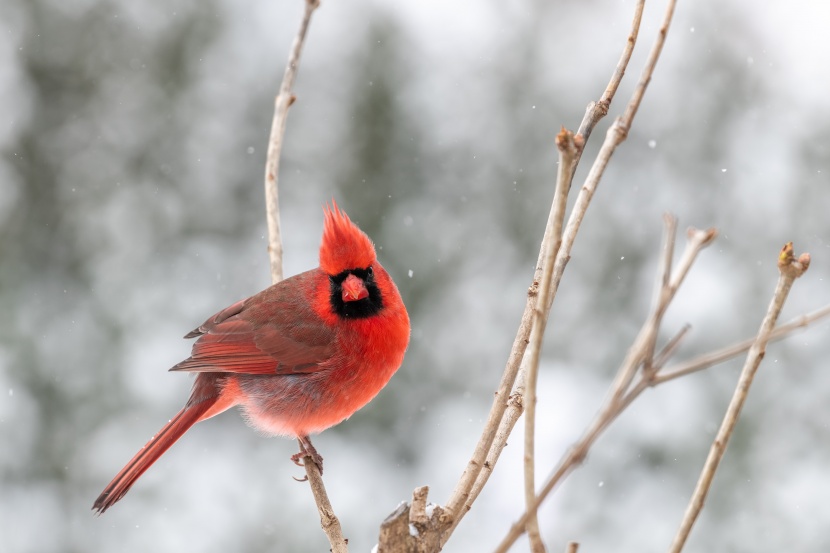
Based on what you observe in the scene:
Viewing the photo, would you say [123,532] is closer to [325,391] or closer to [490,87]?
[325,391]

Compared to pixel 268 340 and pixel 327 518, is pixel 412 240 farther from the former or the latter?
pixel 327 518

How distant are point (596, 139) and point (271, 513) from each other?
7.67 feet

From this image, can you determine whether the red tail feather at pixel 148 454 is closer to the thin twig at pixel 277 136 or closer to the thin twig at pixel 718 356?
the thin twig at pixel 277 136

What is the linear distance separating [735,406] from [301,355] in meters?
1.59

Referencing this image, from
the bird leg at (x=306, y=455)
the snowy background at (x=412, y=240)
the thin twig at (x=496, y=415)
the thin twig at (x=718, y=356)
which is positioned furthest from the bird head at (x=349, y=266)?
the snowy background at (x=412, y=240)

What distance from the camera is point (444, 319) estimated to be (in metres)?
4.46

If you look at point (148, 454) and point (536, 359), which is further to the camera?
point (148, 454)

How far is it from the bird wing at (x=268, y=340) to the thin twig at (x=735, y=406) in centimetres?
149

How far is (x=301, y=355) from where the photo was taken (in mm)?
2418

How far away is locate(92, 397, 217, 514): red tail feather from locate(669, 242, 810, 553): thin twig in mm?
1261

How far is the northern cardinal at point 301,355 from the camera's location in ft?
7.43

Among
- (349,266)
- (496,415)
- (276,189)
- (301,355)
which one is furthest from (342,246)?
(496,415)

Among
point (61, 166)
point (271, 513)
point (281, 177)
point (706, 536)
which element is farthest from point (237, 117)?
point (706, 536)

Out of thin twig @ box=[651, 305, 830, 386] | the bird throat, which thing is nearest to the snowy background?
the bird throat
